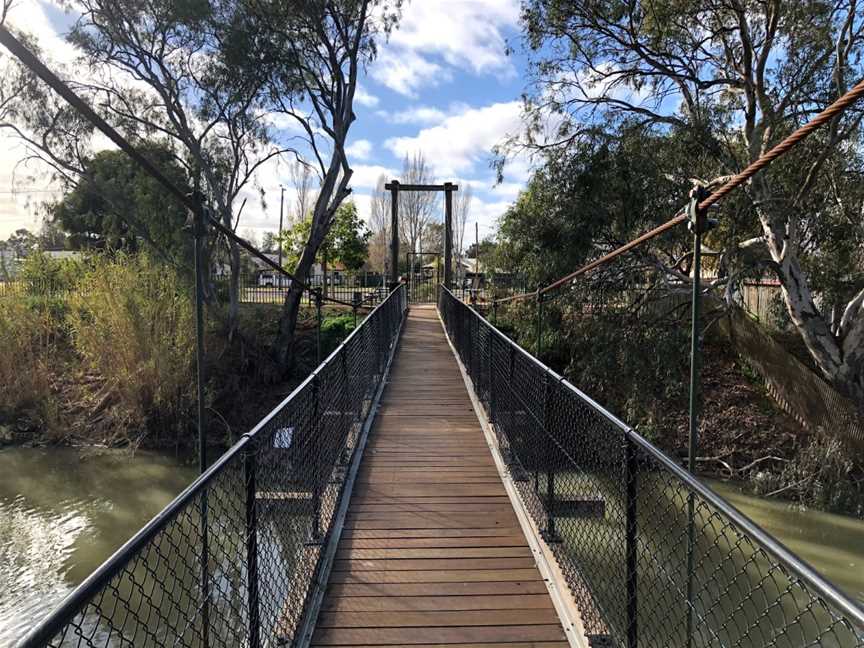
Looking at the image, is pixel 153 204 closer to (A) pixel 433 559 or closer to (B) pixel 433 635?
(A) pixel 433 559

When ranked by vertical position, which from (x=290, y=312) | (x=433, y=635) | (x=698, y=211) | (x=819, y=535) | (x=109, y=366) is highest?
(x=698, y=211)

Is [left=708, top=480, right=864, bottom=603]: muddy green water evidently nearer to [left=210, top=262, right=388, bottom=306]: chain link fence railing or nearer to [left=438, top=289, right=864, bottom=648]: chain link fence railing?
[left=438, top=289, right=864, bottom=648]: chain link fence railing

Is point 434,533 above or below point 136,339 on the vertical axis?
below

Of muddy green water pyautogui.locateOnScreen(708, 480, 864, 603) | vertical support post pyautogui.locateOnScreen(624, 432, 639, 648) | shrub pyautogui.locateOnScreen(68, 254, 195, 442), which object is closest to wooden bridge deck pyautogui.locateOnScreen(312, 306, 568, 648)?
vertical support post pyautogui.locateOnScreen(624, 432, 639, 648)

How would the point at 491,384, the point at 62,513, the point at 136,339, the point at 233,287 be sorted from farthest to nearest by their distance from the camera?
the point at 233,287, the point at 136,339, the point at 62,513, the point at 491,384

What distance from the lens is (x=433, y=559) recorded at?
2570 mm

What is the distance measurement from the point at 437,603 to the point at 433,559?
1.13ft

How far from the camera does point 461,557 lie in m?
2.57

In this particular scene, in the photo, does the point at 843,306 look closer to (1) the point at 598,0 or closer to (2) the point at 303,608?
(1) the point at 598,0

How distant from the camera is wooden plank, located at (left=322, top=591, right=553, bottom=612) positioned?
7.18ft

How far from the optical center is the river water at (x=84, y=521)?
534 centimetres

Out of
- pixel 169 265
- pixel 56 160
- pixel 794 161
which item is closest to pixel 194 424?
pixel 169 265

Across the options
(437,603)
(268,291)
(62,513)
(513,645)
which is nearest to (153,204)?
(62,513)

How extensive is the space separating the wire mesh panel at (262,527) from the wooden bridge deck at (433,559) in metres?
0.15
